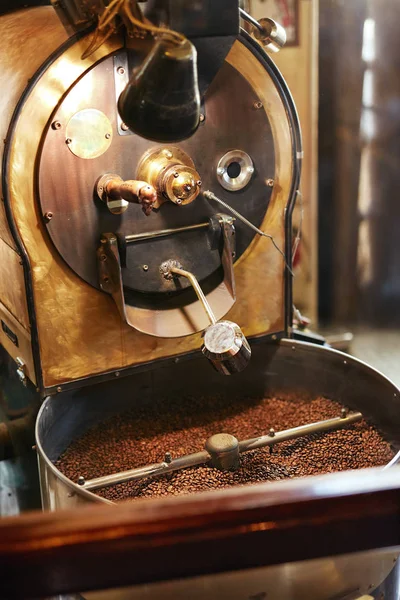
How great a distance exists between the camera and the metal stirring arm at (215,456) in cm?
165

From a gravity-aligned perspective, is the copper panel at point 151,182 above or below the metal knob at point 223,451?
above

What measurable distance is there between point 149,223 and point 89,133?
27 cm

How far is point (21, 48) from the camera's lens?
5.21 ft

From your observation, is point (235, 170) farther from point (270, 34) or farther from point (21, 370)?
point (21, 370)

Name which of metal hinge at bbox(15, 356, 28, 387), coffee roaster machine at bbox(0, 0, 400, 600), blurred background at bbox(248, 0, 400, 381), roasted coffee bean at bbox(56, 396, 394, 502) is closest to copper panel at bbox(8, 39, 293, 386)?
coffee roaster machine at bbox(0, 0, 400, 600)

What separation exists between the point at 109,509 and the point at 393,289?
3318 millimetres

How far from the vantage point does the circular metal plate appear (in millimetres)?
1560

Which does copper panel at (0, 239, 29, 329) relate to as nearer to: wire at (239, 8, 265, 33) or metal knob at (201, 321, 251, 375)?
metal knob at (201, 321, 251, 375)

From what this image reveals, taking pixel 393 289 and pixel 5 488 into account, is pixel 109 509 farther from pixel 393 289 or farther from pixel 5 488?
pixel 393 289

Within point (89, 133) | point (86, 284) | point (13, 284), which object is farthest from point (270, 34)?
point (13, 284)

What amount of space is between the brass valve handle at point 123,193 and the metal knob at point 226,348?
320 mm

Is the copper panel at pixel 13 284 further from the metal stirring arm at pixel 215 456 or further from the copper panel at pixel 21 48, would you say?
the metal stirring arm at pixel 215 456

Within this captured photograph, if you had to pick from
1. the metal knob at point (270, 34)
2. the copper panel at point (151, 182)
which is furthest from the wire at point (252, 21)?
the copper panel at point (151, 182)

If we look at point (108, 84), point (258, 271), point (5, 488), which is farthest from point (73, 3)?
point (5, 488)
